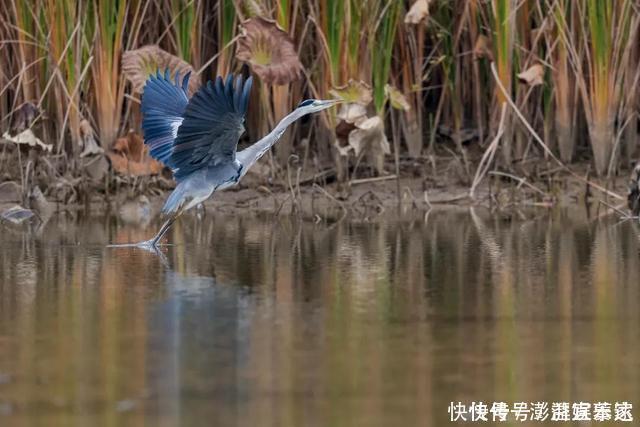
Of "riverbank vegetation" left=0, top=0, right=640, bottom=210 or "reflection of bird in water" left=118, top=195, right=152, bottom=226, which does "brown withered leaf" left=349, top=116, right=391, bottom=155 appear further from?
"reflection of bird in water" left=118, top=195, right=152, bottom=226

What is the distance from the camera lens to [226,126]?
8742mm

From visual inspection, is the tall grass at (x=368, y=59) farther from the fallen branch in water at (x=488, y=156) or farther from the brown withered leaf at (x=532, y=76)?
the fallen branch in water at (x=488, y=156)

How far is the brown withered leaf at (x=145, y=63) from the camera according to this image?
11336 mm

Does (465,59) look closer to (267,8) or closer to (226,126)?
(267,8)

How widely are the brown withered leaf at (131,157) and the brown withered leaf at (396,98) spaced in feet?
6.57

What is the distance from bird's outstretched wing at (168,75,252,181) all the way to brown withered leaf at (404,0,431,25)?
2975 millimetres

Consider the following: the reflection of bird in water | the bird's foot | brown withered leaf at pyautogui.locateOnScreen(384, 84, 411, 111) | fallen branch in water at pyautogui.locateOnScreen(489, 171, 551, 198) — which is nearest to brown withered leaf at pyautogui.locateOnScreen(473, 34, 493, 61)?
brown withered leaf at pyautogui.locateOnScreen(384, 84, 411, 111)

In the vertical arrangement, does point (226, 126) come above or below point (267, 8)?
below

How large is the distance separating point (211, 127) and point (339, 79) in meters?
3.23

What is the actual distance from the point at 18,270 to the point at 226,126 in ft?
5.16

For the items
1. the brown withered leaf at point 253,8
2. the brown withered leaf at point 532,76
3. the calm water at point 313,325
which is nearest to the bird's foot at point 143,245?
the calm water at point 313,325

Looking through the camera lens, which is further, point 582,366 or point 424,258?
point 424,258

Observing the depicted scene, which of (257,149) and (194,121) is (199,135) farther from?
(257,149)

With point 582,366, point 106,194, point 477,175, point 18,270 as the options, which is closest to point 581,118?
point 477,175
